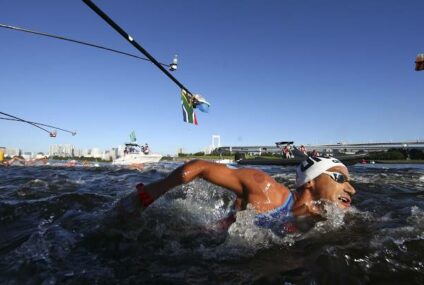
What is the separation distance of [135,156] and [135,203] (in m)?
32.9

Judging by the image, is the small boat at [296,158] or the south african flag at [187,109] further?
the small boat at [296,158]

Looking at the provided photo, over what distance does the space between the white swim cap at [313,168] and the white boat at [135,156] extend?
3131 centimetres

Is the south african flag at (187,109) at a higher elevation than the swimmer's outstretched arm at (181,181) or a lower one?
higher

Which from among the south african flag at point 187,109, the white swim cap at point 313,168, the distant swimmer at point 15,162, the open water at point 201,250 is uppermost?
the south african flag at point 187,109

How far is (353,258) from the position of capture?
2992mm

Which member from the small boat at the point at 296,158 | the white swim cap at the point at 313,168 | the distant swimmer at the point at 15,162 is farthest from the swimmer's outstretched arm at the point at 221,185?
the distant swimmer at the point at 15,162

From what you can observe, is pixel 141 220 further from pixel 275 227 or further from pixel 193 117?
pixel 193 117

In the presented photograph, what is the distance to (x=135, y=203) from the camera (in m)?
3.61

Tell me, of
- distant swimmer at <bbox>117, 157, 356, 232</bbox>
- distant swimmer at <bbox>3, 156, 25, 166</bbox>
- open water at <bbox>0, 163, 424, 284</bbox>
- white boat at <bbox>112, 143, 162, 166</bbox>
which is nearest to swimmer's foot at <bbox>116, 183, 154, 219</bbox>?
distant swimmer at <bbox>117, 157, 356, 232</bbox>

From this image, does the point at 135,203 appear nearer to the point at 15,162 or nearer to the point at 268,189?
the point at 268,189

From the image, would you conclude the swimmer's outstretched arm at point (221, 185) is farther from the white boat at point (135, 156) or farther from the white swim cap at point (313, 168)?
the white boat at point (135, 156)

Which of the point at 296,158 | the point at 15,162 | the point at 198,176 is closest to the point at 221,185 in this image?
the point at 198,176

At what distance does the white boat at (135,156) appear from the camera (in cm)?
3528

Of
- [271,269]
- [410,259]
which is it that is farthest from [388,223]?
[271,269]
